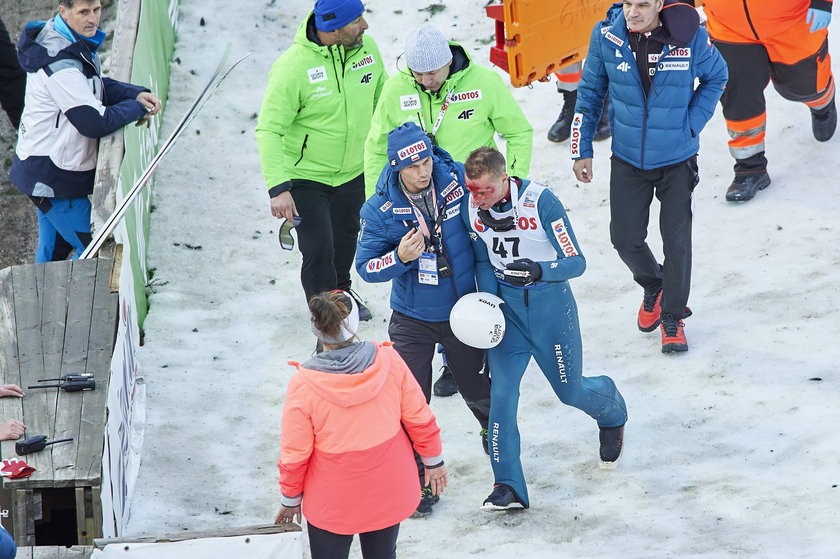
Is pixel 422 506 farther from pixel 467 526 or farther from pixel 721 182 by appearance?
pixel 721 182

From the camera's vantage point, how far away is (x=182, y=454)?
698 centimetres

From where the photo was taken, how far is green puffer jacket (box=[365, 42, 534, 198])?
6.84 m

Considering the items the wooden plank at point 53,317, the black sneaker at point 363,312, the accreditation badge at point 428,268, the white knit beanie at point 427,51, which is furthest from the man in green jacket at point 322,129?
the accreditation badge at point 428,268

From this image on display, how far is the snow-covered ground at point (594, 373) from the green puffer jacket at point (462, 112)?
1.64m

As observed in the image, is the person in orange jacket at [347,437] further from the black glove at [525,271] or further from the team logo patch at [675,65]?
the team logo patch at [675,65]

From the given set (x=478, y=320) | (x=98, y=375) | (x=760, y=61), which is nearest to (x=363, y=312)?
(x=478, y=320)

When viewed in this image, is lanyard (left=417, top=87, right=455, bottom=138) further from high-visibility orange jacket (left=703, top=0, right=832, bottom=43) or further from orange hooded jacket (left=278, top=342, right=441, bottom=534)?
high-visibility orange jacket (left=703, top=0, right=832, bottom=43)

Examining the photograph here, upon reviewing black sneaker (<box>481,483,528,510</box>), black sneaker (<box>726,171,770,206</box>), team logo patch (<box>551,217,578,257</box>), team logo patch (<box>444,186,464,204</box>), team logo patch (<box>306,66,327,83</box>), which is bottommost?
black sneaker (<box>481,483,528,510</box>)

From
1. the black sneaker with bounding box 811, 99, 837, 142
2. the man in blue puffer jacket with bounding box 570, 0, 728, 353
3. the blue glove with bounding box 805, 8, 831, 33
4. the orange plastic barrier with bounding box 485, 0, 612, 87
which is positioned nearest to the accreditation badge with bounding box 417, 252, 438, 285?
the man in blue puffer jacket with bounding box 570, 0, 728, 353

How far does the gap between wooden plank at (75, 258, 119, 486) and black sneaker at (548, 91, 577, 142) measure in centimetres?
462

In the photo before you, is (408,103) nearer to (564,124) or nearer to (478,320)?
(478,320)

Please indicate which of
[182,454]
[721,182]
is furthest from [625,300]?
[182,454]

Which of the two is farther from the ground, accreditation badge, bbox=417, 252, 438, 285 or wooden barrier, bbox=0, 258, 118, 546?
accreditation badge, bbox=417, 252, 438, 285

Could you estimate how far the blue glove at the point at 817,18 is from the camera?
840 centimetres
